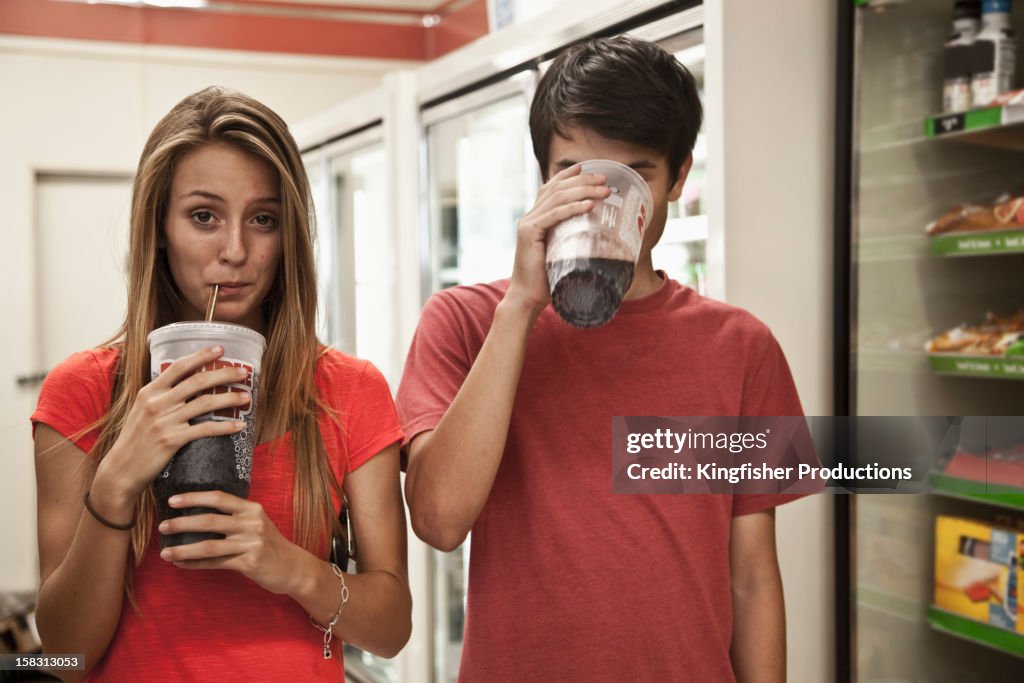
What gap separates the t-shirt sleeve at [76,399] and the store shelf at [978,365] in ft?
5.88

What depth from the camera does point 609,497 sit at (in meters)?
1.15

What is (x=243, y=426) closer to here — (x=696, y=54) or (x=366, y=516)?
(x=366, y=516)

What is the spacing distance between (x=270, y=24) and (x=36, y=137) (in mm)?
1423

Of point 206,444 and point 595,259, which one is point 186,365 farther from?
point 595,259

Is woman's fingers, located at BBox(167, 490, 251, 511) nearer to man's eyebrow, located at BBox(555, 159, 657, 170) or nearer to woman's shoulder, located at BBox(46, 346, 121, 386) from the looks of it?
woman's shoulder, located at BBox(46, 346, 121, 386)

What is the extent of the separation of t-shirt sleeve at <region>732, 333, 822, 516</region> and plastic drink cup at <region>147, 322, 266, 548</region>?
2.22 feet

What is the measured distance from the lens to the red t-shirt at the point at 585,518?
112cm

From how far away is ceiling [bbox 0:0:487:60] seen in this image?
16.2ft

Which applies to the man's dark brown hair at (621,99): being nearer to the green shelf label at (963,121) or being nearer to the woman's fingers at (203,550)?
the woman's fingers at (203,550)

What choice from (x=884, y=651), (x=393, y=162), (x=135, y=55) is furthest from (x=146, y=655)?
(x=135, y=55)

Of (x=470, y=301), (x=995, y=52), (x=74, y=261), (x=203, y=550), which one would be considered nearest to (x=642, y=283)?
(x=470, y=301)

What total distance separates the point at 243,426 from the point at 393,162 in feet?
7.68

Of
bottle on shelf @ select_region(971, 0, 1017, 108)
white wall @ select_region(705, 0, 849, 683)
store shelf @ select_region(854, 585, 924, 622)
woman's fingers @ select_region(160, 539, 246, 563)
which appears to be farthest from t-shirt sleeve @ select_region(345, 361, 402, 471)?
bottle on shelf @ select_region(971, 0, 1017, 108)

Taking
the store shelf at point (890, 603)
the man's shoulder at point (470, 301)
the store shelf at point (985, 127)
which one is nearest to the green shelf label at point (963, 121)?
the store shelf at point (985, 127)
